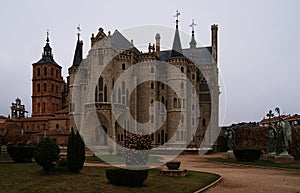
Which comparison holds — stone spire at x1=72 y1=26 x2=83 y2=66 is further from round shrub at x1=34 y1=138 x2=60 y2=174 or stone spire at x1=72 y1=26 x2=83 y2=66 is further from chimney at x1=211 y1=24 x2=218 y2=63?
round shrub at x1=34 y1=138 x2=60 y2=174

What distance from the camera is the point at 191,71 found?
5106 cm

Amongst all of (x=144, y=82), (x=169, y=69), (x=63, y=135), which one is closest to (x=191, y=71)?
(x=169, y=69)

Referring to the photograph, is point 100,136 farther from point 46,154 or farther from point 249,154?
point 46,154

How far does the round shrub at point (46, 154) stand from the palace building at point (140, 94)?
79.1ft

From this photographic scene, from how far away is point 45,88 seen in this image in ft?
229

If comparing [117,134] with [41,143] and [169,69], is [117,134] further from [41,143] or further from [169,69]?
[41,143]

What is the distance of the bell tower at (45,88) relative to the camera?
6925 cm

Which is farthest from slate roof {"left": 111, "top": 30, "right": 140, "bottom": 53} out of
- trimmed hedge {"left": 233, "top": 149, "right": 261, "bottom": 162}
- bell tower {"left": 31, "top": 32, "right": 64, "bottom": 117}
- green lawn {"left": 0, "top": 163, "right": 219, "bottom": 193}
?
green lawn {"left": 0, "top": 163, "right": 219, "bottom": 193}

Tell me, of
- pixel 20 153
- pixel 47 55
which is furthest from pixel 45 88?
pixel 20 153

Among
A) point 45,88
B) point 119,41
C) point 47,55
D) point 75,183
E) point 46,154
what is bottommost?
point 75,183

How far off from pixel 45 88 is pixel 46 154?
5574cm

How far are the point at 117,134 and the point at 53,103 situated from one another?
102ft

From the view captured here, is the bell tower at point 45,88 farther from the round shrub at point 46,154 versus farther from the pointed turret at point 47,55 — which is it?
the round shrub at point 46,154

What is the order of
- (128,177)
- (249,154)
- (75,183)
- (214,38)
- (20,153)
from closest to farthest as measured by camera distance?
(128,177), (75,183), (20,153), (249,154), (214,38)
